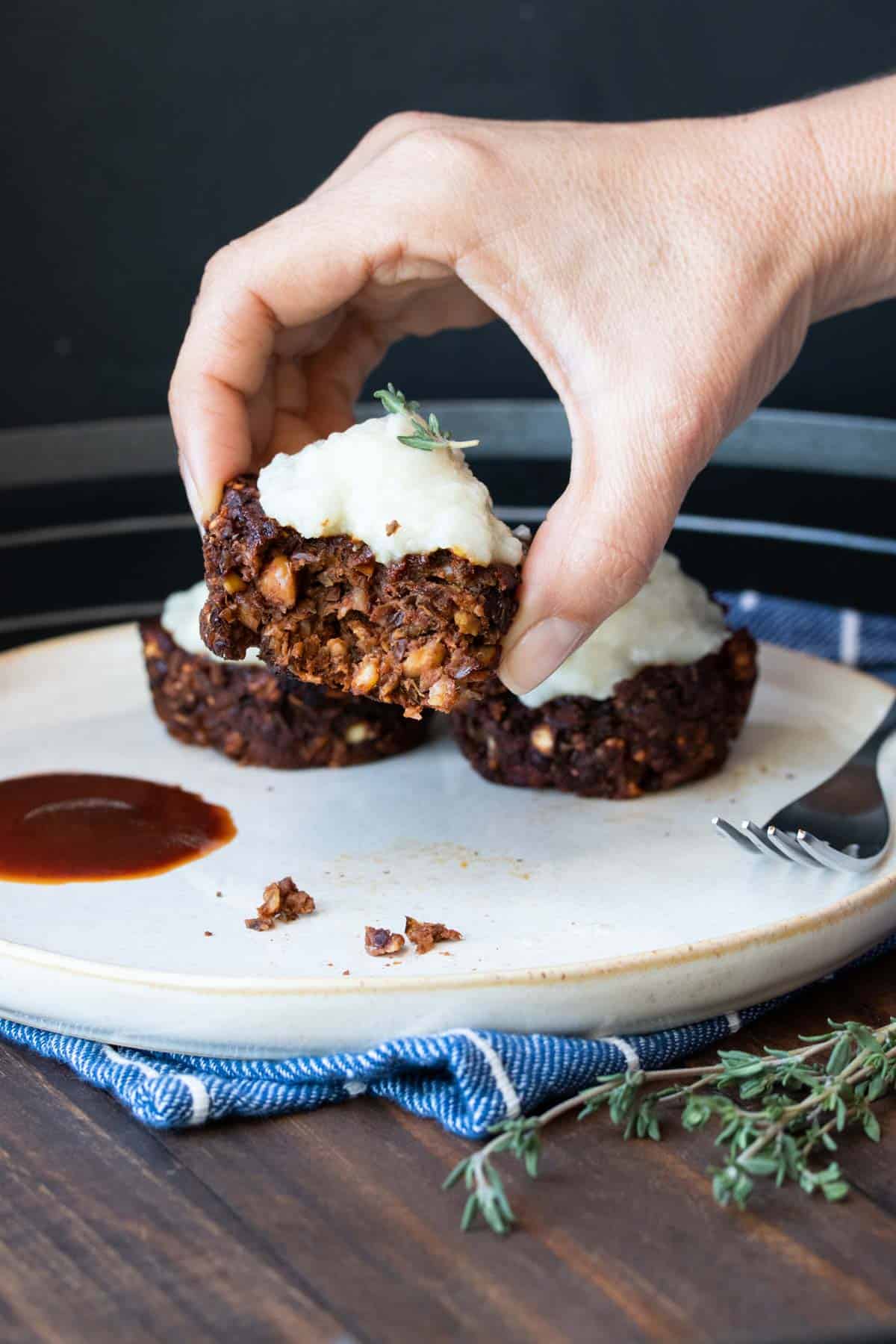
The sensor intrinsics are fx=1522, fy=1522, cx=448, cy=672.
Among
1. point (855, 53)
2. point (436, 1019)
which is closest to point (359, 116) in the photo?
point (855, 53)

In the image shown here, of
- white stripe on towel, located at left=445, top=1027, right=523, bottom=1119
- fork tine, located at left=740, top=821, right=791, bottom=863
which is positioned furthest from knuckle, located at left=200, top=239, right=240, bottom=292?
white stripe on towel, located at left=445, top=1027, right=523, bottom=1119

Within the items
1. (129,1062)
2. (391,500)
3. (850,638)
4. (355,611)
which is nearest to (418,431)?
(391,500)

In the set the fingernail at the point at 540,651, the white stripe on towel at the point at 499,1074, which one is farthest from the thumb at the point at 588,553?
the white stripe on towel at the point at 499,1074

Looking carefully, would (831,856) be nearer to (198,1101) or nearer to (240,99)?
(198,1101)

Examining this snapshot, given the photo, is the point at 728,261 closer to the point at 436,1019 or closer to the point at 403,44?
the point at 436,1019

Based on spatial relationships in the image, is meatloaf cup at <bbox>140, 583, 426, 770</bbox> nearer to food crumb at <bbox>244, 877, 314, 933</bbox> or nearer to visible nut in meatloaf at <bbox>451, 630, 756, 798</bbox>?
visible nut in meatloaf at <bbox>451, 630, 756, 798</bbox>

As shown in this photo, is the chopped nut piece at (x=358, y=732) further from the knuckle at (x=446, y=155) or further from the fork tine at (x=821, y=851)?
the knuckle at (x=446, y=155)
